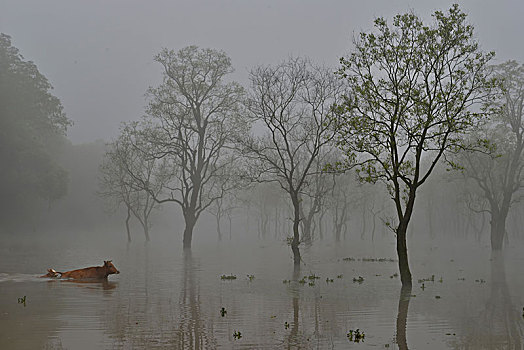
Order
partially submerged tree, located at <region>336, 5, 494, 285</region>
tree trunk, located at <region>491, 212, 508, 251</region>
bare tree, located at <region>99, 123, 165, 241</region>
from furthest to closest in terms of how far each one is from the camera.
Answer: bare tree, located at <region>99, 123, 165, 241</region>, tree trunk, located at <region>491, 212, 508, 251</region>, partially submerged tree, located at <region>336, 5, 494, 285</region>

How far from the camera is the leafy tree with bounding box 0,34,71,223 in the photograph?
6216 cm

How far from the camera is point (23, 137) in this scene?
6344 centimetres

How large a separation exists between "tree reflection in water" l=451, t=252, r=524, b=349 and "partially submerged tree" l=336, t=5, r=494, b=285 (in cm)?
386

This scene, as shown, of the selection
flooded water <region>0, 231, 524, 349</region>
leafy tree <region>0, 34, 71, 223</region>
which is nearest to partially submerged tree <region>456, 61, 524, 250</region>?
flooded water <region>0, 231, 524, 349</region>

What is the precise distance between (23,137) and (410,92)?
57.3 metres

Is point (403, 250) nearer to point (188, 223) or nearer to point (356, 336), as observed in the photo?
point (356, 336)

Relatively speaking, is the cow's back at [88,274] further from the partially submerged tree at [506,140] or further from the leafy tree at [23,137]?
the leafy tree at [23,137]

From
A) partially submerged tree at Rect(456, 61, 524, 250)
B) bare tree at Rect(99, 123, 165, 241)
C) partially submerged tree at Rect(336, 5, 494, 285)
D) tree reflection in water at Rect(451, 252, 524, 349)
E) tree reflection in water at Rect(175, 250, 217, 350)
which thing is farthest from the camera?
bare tree at Rect(99, 123, 165, 241)

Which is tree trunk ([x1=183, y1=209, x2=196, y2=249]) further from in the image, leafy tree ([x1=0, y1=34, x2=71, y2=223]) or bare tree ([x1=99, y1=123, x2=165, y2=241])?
leafy tree ([x1=0, y1=34, x2=71, y2=223])

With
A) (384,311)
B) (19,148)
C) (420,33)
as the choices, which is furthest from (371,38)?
(19,148)

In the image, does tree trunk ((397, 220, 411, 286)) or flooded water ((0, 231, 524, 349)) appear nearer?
flooded water ((0, 231, 524, 349))

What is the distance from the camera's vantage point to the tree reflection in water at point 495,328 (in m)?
11.0

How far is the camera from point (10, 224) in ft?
217

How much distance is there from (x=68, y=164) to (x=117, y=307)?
323 ft
